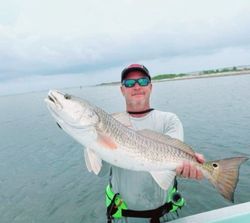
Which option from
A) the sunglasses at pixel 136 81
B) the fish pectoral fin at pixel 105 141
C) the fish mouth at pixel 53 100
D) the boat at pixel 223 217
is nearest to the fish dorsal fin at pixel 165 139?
the fish pectoral fin at pixel 105 141

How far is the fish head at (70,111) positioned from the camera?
3039 millimetres

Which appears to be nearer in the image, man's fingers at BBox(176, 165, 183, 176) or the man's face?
man's fingers at BBox(176, 165, 183, 176)

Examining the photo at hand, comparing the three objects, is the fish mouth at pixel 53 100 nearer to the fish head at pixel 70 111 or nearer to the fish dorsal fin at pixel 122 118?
the fish head at pixel 70 111

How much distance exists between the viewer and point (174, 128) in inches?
156

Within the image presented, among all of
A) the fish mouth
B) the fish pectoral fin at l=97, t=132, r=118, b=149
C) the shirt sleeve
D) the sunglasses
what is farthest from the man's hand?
the fish mouth

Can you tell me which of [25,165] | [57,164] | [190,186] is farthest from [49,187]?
[190,186]

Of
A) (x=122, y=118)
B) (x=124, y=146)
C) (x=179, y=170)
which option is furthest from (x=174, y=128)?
(x=124, y=146)

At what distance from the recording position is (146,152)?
3.39 metres

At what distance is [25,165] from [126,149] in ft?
46.0

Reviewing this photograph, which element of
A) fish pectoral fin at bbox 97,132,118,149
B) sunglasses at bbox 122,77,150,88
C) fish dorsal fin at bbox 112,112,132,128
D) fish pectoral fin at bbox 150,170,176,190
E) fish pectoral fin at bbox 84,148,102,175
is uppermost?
sunglasses at bbox 122,77,150,88

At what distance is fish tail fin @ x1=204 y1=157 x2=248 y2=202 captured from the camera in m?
3.36

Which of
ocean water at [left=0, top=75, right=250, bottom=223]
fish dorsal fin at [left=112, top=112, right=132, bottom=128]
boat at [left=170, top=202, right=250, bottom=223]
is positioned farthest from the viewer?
ocean water at [left=0, top=75, right=250, bottom=223]

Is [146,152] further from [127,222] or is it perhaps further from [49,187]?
[49,187]

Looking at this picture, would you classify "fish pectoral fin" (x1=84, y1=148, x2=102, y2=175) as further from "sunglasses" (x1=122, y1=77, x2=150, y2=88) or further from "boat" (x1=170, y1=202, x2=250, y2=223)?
"boat" (x1=170, y1=202, x2=250, y2=223)
